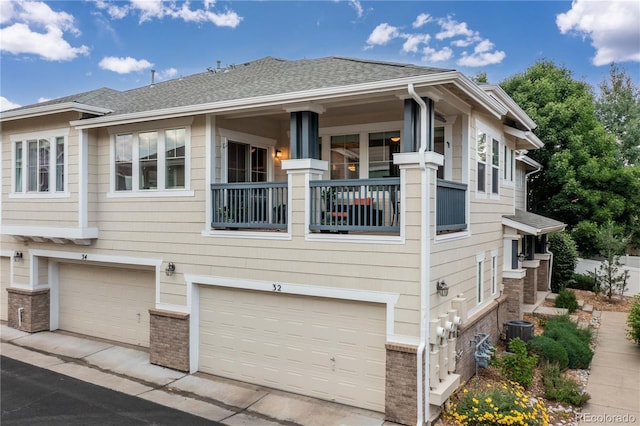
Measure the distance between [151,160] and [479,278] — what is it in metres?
7.67

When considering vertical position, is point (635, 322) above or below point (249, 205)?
below

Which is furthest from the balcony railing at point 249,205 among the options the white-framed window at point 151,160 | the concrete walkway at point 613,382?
the concrete walkway at point 613,382

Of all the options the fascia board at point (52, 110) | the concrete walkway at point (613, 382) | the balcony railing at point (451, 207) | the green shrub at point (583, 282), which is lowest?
the concrete walkway at point (613, 382)

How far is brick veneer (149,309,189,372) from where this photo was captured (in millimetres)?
8602

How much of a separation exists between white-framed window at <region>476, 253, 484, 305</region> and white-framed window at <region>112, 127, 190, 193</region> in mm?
6468

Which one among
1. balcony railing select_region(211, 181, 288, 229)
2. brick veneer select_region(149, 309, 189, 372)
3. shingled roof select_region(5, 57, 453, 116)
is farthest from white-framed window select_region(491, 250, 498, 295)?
brick veneer select_region(149, 309, 189, 372)

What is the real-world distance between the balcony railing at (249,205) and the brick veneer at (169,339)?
85.4 inches

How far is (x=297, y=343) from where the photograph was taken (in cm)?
761

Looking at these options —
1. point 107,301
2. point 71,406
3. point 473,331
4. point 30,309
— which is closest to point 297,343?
point 473,331

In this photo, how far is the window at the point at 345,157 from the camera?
32.0 feet

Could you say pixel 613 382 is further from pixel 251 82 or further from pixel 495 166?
pixel 251 82

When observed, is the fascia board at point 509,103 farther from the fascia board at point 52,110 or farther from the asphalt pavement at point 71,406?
the fascia board at point 52,110

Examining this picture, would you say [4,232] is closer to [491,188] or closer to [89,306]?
[89,306]

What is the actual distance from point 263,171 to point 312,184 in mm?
3461
